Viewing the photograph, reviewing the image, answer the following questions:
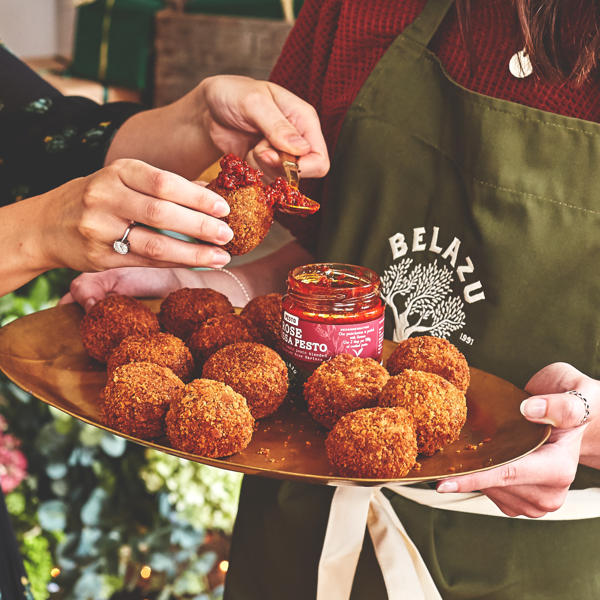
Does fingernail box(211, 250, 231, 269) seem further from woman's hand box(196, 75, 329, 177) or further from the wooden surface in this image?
the wooden surface

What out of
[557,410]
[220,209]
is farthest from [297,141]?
[557,410]

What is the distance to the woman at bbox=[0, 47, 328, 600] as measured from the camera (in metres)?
1.02

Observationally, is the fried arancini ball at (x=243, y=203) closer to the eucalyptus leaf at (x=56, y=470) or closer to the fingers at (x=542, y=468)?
the fingers at (x=542, y=468)

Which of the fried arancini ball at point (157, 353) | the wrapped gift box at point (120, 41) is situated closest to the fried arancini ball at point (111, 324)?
the fried arancini ball at point (157, 353)

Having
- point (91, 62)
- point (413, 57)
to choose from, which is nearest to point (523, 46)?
Result: point (413, 57)

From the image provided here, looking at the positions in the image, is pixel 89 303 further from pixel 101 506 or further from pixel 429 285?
pixel 101 506

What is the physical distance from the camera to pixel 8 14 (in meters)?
3.58

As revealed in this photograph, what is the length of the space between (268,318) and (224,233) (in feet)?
0.98

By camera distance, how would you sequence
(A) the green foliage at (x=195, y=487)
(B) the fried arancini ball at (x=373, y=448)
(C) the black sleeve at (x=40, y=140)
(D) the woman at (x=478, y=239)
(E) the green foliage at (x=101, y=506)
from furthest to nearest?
1. (A) the green foliage at (x=195, y=487)
2. (E) the green foliage at (x=101, y=506)
3. (C) the black sleeve at (x=40, y=140)
4. (D) the woman at (x=478, y=239)
5. (B) the fried arancini ball at (x=373, y=448)

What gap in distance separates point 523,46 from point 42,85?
1.06 meters

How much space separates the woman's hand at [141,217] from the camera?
0.99m

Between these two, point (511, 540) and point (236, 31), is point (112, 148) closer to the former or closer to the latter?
point (511, 540)

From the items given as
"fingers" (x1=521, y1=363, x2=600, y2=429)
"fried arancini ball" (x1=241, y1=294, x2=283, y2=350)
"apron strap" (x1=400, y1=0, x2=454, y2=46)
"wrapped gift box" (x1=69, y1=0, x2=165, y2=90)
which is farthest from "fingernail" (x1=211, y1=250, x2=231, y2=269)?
"wrapped gift box" (x1=69, y1=0, x2=165, y2=90)

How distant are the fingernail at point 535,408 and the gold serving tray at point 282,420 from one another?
0.03 m
